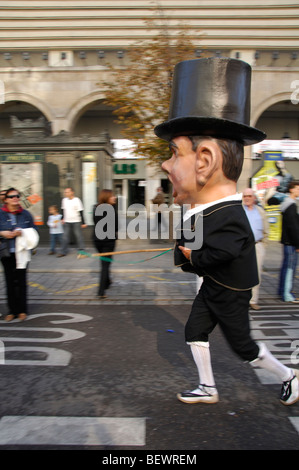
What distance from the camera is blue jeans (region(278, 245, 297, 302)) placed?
19.8ft

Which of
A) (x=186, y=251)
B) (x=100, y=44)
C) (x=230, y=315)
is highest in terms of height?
(x=100, y=44)

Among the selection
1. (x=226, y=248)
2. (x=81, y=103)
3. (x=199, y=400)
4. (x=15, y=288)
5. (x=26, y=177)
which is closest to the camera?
(x=226, y=248)

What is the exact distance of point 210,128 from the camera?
8.57ft

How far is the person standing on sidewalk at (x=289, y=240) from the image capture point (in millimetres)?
5715

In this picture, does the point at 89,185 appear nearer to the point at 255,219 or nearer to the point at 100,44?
the point at 255,219

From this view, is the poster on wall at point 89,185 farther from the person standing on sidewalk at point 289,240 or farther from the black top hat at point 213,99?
the black top hat at point 213,99

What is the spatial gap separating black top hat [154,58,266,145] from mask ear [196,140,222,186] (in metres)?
0.10

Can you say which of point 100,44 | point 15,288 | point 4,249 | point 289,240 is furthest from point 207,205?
point 100,44

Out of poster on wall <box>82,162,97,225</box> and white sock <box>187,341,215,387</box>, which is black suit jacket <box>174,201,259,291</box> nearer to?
white sock <box>187,341,215,387</box>

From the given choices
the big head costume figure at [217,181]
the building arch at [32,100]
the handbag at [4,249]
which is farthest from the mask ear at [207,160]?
the building arch at [32,100]

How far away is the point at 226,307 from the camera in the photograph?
2682 millimetres

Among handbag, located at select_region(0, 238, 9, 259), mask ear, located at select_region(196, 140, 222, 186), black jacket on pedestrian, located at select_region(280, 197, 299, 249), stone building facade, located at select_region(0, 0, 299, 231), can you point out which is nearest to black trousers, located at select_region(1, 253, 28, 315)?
handbag, located at select_region(0, 238, 9, 259)

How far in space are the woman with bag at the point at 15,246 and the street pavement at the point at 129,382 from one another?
307mm

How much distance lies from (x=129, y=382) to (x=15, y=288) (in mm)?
2549
